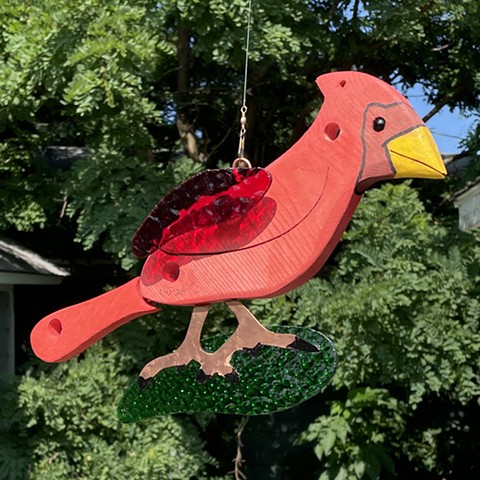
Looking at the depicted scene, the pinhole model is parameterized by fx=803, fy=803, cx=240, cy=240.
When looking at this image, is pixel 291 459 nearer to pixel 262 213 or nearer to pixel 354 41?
pixel 354 41

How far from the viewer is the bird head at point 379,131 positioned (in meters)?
1.58

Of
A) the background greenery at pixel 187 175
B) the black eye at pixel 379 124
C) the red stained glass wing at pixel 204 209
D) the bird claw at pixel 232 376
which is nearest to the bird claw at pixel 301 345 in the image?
the bird claw at pixel 232 376

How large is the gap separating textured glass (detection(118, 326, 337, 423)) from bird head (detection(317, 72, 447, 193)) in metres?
0.47

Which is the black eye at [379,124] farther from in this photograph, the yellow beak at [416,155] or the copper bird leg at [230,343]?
the copper bird leg at [230,343]

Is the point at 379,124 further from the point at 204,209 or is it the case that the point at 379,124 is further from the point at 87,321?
the point at 87,321

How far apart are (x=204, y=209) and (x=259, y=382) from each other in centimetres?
46

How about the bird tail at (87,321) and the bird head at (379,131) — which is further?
the bird tail at (87,321)

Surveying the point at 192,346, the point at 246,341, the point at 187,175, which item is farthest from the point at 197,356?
the point at 187,175

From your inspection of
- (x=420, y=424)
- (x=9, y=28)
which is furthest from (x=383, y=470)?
(x=9, y=28)

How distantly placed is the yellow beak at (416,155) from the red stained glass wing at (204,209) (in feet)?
0.96

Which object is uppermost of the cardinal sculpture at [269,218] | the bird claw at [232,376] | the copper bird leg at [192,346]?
the cardinal sculpture at [269,218]

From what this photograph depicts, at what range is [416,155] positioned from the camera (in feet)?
5.15

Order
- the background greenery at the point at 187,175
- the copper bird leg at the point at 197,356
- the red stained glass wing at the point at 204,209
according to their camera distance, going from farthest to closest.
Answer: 1. the background greenery at the point at 187,175
2. the copper bird leg at the point at 197,356
3. the red stained glass wing at the point at 204,209

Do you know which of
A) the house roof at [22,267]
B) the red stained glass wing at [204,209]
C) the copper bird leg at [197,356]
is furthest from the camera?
the house roof at [22,267]
